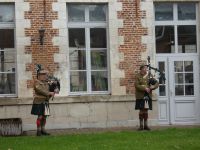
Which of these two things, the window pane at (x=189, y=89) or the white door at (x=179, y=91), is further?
the window pane at (x=189, y=89)

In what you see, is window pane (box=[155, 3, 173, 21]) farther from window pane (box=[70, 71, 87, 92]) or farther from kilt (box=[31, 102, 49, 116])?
kilt (box=[31, 102, 49, 116])

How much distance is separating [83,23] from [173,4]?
2.92m

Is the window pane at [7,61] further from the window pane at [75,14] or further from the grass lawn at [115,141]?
the grass lawn at [115,141]

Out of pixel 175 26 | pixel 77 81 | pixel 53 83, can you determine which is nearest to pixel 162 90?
pixel 175 26

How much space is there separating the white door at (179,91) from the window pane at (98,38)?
1.79 m

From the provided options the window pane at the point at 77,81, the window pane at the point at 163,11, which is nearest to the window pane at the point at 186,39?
the window pane at the point at 163,11

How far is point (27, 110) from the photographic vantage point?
17234 mm

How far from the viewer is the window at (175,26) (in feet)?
60.5

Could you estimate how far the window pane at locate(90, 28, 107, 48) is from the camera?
1813cm

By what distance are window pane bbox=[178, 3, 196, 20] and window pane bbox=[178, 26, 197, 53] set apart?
12.4 inches

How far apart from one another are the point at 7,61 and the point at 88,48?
8.19 ft

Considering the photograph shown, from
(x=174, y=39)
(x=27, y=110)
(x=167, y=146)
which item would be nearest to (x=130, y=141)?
(x=167, y=146)

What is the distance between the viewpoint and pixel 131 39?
17.9 meters

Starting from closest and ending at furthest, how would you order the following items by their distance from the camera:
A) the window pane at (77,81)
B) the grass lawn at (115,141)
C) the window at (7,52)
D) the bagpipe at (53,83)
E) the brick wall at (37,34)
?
1. the grass lawn at (115,141)
2. the bagpipe at (53,83)
3. the brick wall at (37,34)
4. the window at (7,52)
5. the window pane at (77,81)
